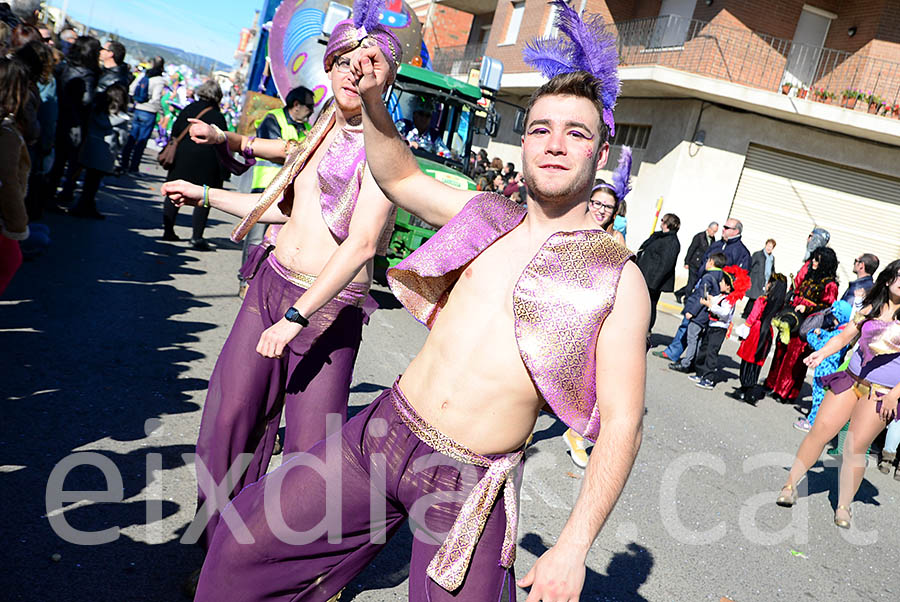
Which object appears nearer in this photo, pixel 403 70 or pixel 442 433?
pixel 442 433

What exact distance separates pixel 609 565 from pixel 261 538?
8.45ft

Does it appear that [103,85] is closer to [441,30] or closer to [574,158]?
[574,158]

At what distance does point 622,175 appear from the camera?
4016mm

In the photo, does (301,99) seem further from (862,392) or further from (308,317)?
(862,392)

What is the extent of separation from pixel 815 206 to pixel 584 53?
19.4 m

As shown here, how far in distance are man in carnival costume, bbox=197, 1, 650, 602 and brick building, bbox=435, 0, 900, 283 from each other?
17.7 m

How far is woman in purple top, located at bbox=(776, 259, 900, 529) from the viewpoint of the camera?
5.37 metres

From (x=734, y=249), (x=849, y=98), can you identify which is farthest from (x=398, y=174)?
(x=849, y=98)

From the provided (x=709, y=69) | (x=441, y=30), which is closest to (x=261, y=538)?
(x=709, y=69)

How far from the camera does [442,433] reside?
7.06ft

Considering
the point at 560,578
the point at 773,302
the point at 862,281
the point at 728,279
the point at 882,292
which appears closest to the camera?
the point at 560,578

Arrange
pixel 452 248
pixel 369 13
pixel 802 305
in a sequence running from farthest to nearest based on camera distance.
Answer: pixel 802 305 → pixel 369 13 → pixel 452 248

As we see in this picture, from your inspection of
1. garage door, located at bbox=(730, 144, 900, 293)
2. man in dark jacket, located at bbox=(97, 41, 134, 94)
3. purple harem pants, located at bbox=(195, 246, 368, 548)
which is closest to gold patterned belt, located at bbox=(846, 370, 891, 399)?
purple harem pants, located at bbox=(195, 246, 368, 548)

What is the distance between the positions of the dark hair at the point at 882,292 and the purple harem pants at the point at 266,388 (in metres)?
4.24
